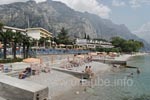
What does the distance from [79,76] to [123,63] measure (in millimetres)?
34429

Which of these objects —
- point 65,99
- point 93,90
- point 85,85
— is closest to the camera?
point 65,99

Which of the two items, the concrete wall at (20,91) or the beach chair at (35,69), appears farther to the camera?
the beach chair at (35,69)

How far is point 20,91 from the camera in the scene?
15422 mm

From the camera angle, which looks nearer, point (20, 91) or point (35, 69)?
point (20, 91)

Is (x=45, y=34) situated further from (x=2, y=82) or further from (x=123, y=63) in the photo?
(x=2, y=82)

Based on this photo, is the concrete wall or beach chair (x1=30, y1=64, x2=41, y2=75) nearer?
the concrete wall

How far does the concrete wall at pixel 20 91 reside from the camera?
15.2 meters

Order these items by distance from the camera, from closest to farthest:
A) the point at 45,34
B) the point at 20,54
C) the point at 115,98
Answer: the point at 115,98 < the point at 20,54 < the point at 45,34

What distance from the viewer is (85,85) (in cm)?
2900

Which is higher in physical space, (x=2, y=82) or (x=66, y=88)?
(x=2, y=82)

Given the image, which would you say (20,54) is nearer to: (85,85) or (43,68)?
(43,68)

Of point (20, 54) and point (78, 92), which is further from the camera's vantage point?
point (20, 54)

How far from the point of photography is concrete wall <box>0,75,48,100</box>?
49.9ft

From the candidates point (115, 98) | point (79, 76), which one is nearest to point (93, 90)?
point (115, 98)
